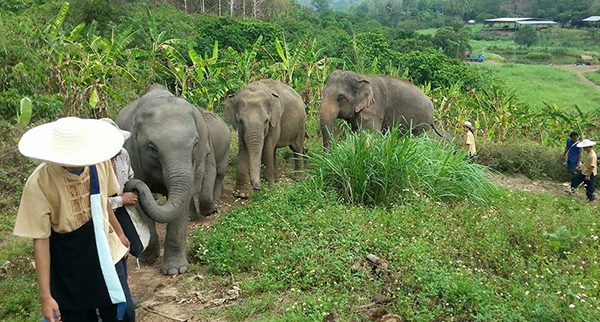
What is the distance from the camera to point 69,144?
10.4 ft

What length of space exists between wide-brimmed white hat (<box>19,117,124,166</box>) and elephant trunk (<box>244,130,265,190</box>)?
4.39 metres

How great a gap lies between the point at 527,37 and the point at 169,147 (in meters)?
67.0

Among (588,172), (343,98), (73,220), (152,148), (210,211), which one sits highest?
(73,220)

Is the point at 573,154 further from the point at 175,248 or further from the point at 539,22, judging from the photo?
the point at 539,22

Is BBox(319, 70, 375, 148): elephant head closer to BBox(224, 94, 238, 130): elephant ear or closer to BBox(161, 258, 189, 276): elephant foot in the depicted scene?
BBox(224, 94, 238, 130): elephant ear

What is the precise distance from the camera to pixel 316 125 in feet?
43.8

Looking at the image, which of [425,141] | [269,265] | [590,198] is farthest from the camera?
[590,198]

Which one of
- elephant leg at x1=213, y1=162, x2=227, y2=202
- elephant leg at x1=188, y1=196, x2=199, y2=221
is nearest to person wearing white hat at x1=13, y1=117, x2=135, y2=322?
elephant leg at x1=188, y1=196, x2=199, y2=221

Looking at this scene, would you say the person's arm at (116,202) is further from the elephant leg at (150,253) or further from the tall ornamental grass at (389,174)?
the tall ornamental grass at (389,174)

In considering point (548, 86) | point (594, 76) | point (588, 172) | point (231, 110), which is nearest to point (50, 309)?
point (231, 110)

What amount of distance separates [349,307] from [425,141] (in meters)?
4.52

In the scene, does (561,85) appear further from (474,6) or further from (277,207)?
(474,6)

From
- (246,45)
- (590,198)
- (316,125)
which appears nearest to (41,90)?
(316,125)

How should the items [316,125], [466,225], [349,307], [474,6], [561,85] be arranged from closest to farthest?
[349,307], [466,225], [316,125], [561,85], [474,6]
